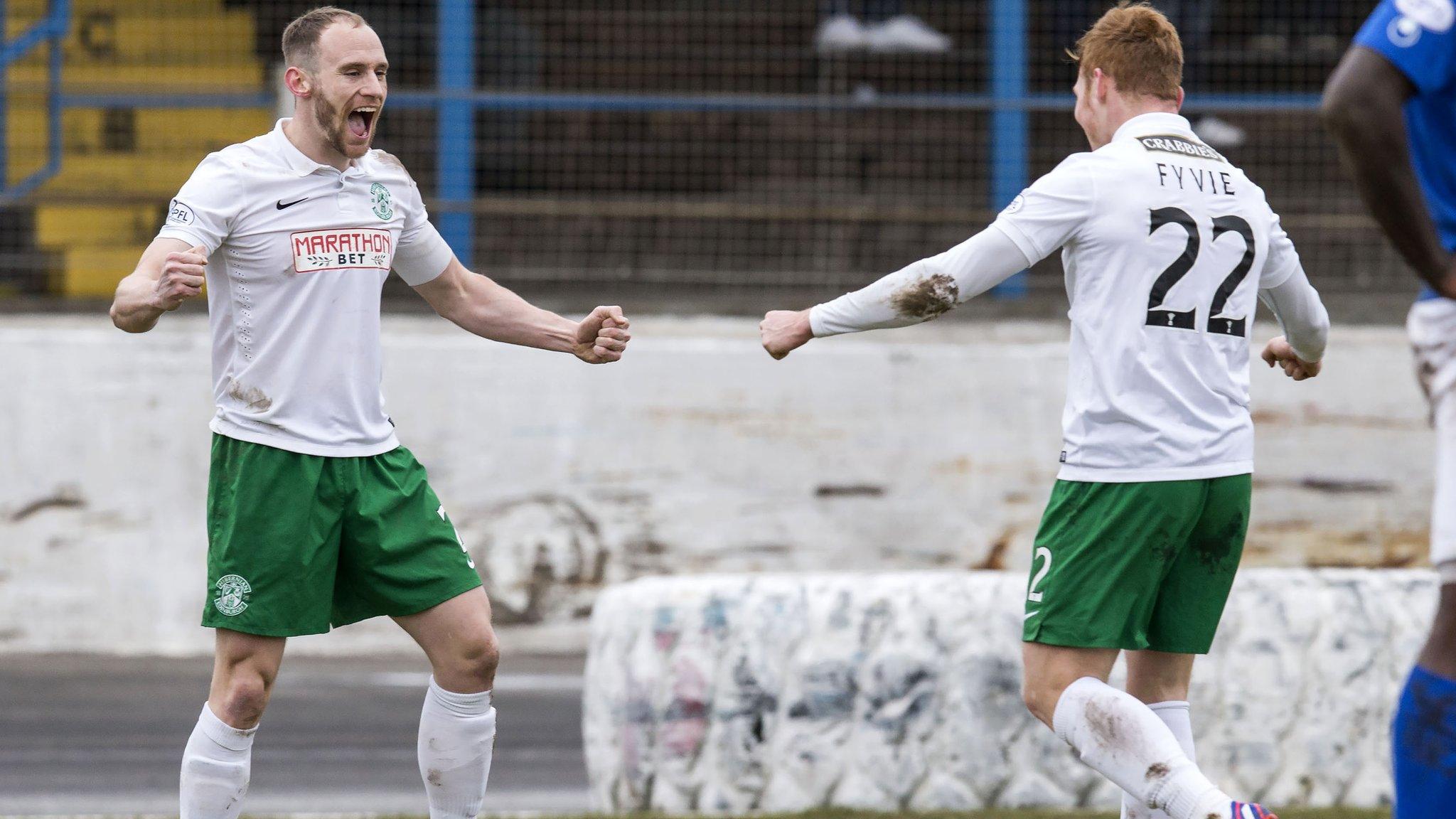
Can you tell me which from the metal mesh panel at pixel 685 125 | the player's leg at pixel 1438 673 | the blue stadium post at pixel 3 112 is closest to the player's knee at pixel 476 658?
the player's leg at pixel 1438 673

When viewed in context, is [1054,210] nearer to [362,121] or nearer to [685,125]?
[362,121]

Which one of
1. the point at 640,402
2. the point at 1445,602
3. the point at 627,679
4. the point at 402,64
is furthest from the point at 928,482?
the point at 1445,602

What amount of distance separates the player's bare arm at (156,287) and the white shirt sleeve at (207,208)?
13 centimetres

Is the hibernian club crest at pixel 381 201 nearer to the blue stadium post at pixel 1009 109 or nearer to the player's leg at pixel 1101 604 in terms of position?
the player's leg at pixel 1101 604

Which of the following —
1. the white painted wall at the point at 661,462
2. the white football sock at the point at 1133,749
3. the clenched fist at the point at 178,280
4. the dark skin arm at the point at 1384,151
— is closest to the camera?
the dark skin arm at the point at 1384,151

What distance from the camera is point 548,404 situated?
9008 millimetres

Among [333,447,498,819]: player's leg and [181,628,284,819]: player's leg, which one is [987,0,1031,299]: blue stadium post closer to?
[333,447,498,819]: player's leg

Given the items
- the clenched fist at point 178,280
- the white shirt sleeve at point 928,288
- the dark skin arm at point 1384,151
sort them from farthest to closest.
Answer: the white shirt sleeve at point 928,288
the clenched fist at point 178,280
the dark skin arm at point 1384,151

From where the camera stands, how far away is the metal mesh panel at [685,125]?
979cm

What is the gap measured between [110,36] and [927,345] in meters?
6.29

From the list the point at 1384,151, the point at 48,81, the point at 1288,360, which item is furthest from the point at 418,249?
the point at 48,81

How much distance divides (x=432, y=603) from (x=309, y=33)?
1.37 metres

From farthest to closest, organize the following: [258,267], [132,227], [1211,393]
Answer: [132,227], [258,267], [1211,393]

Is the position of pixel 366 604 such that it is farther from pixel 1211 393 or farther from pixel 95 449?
pixel 95 449
